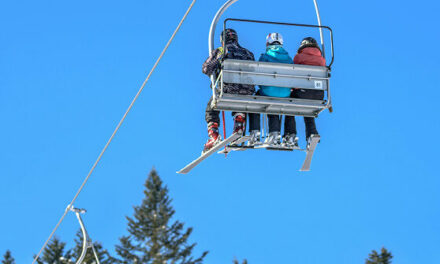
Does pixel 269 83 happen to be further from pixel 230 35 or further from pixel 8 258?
pixel 8 258

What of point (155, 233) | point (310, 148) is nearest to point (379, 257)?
point (155, 233)

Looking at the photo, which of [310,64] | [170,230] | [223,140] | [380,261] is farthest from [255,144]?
[380,261]

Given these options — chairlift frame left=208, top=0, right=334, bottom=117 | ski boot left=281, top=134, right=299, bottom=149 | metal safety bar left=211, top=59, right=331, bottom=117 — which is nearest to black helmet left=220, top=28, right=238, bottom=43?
chairlift frame left=208, top=0, right=334, bottom=117

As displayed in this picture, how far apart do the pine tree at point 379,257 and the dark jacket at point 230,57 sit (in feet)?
122

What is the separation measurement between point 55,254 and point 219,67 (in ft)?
141

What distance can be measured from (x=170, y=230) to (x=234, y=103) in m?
31.6

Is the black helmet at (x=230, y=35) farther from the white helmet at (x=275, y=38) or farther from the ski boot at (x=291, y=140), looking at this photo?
the ski boot at (x=291, y=140)

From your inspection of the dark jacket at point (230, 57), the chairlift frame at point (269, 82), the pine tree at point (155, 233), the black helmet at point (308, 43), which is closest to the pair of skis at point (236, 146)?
the chairlift frame at point (269, 82)

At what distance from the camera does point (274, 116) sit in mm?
16875

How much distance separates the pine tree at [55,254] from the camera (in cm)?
5650

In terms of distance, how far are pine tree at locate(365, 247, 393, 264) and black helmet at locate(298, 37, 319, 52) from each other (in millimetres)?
36529

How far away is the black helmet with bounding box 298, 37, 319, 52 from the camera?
54.7 ft

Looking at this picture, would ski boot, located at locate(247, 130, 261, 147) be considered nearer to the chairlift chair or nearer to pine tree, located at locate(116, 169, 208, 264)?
the chairlift chair

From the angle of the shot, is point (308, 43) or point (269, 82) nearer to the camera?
point (269, 82)
